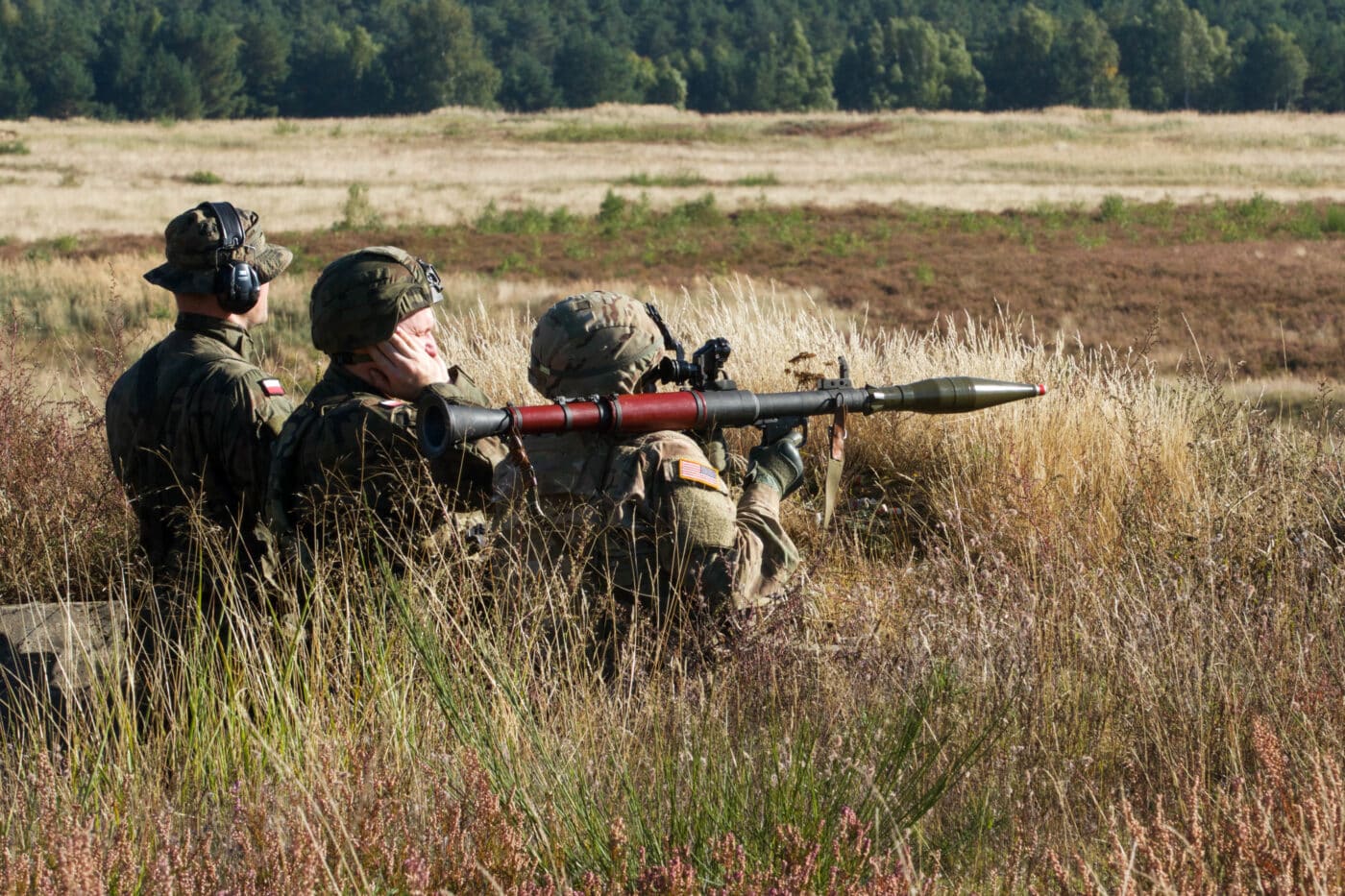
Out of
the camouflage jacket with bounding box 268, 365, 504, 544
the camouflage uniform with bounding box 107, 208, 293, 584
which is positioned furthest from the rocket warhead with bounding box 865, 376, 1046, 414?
the camouflage uniform with bounding box 107, 208, 293, 584

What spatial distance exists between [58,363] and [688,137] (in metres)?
59.4

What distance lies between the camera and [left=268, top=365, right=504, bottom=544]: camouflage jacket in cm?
359

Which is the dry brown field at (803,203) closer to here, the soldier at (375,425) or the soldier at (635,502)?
the soldier at (635,502)

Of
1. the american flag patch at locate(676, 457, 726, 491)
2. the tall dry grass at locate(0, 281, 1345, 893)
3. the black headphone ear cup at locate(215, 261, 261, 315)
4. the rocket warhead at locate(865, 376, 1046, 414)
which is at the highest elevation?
the black headphone ear cup at locate(215, 261, 261, 315)

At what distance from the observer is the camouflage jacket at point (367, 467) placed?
3592mm

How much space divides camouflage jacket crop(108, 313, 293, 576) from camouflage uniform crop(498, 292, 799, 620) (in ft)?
2.84

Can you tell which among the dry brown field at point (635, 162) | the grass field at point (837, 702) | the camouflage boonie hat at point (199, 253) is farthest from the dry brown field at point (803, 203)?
the camouflage boonie hat at point (199, 253)

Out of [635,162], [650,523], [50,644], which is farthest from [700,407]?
[635,162]

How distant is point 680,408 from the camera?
136 inches

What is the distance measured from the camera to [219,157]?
2208 inches

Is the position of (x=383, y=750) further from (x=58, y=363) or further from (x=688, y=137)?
(x=688, y=137)

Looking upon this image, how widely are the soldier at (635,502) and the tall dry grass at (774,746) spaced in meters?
0.15

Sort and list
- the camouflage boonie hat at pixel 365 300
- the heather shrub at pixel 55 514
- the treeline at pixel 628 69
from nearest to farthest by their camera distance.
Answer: the camouflage boonie hat at pixel 365 300 → the heather shrub at pixel 55 514 → the treeline at pixel 628 69

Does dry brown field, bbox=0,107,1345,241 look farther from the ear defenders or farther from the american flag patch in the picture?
the american flag patch
